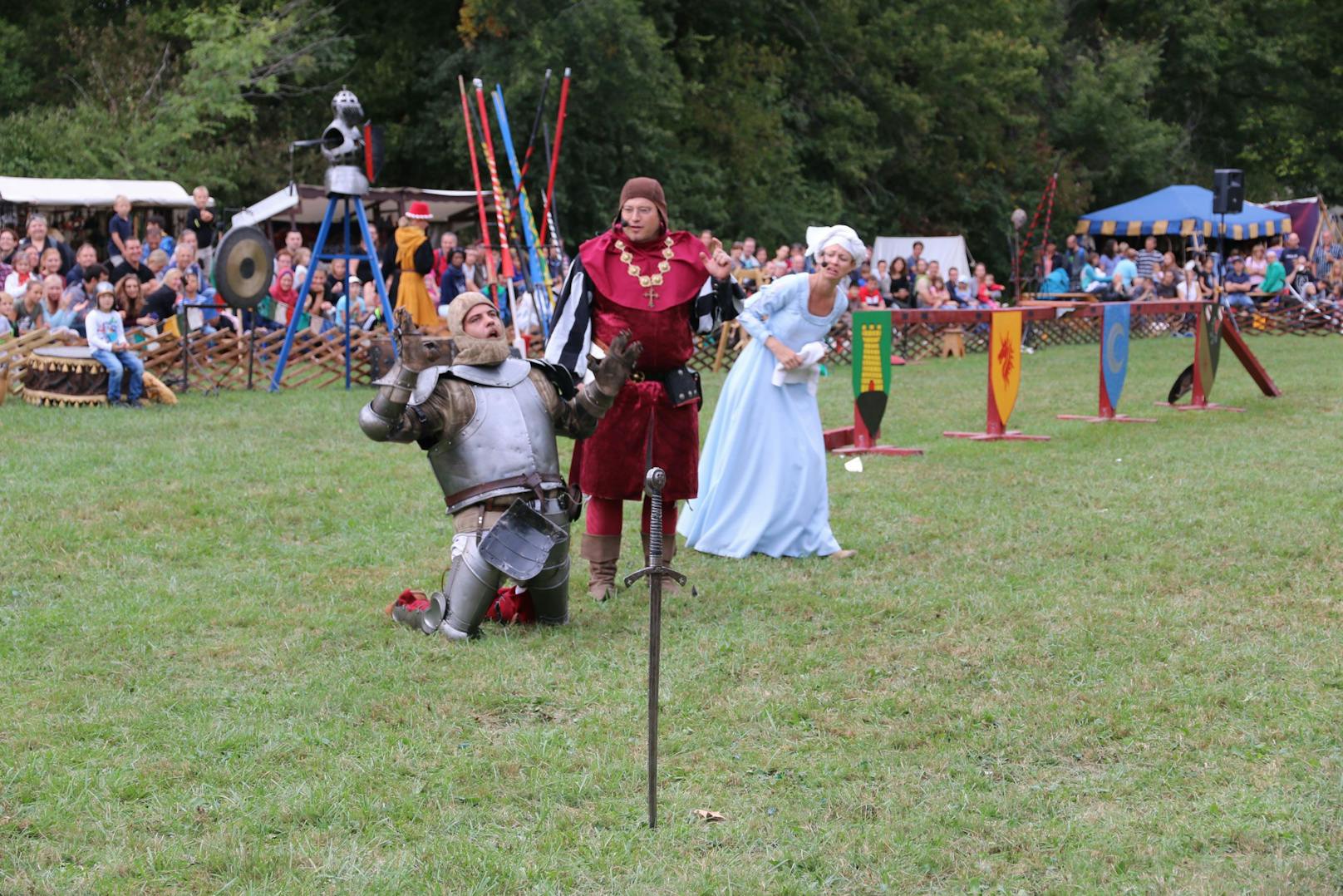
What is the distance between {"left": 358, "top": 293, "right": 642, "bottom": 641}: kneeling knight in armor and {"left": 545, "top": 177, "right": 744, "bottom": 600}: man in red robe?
0.41m

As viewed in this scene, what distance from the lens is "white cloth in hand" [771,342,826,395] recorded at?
758cm

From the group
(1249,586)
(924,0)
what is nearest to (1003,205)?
(924,0)

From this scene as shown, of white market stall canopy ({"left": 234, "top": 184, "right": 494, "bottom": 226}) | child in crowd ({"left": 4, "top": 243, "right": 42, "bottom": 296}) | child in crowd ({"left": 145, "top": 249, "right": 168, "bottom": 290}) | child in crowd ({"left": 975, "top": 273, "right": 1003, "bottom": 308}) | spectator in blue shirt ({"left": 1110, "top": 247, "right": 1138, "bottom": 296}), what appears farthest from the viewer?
spectator in blue shirt ({"left": 1110, "top": 247, "right": 1138, "bottom": 296})

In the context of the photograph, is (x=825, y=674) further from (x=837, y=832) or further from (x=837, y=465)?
(x=837, y=465)

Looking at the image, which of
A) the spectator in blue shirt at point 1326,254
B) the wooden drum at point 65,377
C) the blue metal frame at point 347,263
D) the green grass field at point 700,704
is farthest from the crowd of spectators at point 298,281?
the spectator in blue shirt at point 1326,254

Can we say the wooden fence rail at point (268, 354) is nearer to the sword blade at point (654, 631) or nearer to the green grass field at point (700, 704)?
the green grass field at point (700, 704)

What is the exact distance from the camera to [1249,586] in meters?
6.80

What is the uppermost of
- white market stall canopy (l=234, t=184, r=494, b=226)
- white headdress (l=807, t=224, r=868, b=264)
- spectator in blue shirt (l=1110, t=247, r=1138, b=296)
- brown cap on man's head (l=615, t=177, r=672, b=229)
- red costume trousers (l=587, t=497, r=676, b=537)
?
white market stall canopy (l=234, t=184, r=494, b=226)

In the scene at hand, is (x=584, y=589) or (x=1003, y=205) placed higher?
(x=1003, y=205)

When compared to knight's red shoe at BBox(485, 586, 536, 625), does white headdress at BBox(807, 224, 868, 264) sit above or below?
above

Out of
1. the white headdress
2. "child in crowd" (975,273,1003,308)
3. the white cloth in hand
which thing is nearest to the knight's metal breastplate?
the white cloth in hand

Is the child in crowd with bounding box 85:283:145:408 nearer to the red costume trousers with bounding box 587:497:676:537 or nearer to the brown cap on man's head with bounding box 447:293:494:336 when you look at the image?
the red costume trousers with bounding box 587:497:676:537

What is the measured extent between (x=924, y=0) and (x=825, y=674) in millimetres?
29984

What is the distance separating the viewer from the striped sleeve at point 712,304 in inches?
264
